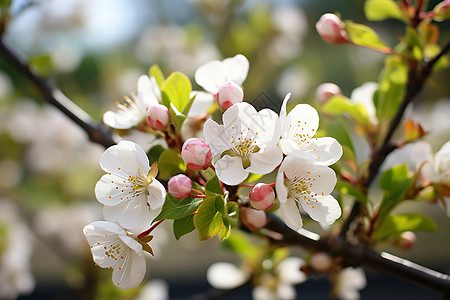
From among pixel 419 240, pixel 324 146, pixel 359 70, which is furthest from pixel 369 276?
pixel 324 146

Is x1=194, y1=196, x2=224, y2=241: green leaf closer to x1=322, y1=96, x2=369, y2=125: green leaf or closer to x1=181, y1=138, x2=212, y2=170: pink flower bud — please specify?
x1=181, y1=138, x2=212, y2=170: pink flower bud

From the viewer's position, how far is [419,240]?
7.15ft

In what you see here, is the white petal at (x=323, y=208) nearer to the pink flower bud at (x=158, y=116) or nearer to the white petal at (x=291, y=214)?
the white petal at (x=291, y=214)

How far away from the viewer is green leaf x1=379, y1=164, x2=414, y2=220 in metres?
0.52

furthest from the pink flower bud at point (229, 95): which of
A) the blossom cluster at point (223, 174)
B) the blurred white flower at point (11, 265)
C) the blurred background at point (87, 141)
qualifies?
the blurred white flower at point (11, 265)

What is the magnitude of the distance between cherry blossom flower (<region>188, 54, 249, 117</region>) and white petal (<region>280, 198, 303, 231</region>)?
0.15 m

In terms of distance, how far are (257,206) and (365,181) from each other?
9.3 inches

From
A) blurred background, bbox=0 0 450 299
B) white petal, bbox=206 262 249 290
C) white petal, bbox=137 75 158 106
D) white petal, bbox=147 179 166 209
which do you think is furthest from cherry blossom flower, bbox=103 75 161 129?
blurred background, bbox=0 0 450 299

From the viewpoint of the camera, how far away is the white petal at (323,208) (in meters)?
0.40

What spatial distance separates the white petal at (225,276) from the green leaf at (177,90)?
0.41 m

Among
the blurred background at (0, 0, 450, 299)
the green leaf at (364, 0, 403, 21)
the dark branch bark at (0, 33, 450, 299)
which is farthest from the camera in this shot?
the blurred background at (0, 0, 450, 299)

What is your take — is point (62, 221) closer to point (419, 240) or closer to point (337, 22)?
point (337, 22)

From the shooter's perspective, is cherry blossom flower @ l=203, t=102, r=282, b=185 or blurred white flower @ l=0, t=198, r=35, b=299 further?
blurred white flower @ l=0, t=198, r=35, b=299

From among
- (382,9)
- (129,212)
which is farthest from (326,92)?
(129,212)
